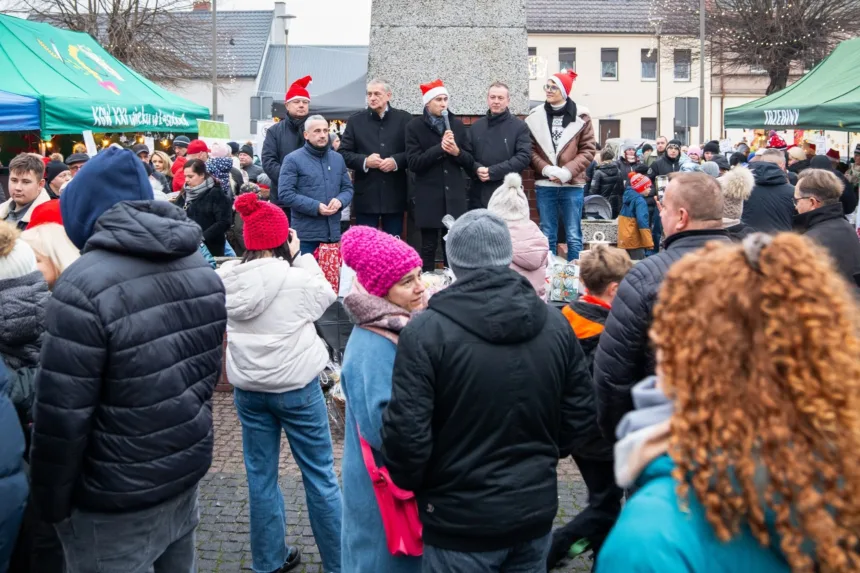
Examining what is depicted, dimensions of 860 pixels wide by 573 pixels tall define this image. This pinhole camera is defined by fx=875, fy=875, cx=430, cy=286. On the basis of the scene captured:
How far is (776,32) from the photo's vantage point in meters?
34.1

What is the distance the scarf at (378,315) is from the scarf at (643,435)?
1.69 meters

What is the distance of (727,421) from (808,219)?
5259mm

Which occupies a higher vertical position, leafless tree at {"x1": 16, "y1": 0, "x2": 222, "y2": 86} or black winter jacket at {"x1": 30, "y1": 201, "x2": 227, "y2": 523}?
leafless tree at {"x1": 16, "y1": 0, "x2": 222, "y2": 86}

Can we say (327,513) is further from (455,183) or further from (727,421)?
(455,183)

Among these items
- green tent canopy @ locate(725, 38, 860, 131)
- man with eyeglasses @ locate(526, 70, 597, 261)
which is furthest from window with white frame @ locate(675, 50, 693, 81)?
man with eyeglasses @ locate(526, 70, 597, 261)

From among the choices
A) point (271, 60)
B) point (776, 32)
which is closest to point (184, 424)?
point (776, 32)

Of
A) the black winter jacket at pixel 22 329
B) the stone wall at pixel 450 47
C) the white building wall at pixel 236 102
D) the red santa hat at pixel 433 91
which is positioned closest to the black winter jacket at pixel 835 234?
the red santa hat at pixel 433 91

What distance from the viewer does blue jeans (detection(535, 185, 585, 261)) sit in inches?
342

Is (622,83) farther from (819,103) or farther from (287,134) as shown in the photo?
(287,134)

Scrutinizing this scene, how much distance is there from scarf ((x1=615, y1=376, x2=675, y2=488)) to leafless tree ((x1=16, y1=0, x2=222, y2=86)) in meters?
34.1

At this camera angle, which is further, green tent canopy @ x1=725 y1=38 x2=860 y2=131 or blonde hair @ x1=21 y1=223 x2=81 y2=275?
green tent canopy @ x1=725 y1=38 x2=860 y2=131

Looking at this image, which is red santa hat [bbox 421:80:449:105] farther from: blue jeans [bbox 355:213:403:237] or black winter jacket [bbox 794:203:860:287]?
black winter jacket [bbox 794:203:860:287]

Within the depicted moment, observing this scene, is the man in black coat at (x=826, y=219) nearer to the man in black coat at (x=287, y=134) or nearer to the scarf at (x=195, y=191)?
the man in black coat at (x=287, y=134)

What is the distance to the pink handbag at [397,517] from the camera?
3184 millimetres
